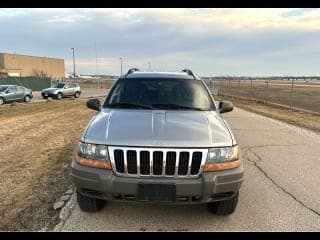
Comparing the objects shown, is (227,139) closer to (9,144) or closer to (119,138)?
(119,138)

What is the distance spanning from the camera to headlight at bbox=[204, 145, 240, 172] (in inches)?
149

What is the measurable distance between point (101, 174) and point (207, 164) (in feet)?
3.65

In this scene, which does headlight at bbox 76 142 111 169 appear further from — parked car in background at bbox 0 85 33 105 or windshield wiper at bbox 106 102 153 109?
parked car in background at bbox 0 85 33 105

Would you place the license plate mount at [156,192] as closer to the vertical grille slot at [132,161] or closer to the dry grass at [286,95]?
the vertical grille slot at [132,161]

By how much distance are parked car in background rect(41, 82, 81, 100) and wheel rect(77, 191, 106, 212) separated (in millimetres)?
29615

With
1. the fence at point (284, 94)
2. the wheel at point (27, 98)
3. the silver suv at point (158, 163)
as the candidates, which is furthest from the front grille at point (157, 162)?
the wheel at point (27, 98)

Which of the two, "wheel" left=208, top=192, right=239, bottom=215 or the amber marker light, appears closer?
the amber marker light

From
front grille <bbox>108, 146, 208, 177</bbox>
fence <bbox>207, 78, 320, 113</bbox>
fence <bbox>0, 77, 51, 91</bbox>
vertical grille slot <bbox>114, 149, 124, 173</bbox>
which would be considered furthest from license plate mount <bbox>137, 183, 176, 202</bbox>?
fence <bbox>0, 77, 51, 91</bbox>

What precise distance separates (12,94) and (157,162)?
2591cm

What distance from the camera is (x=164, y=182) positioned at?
12.0ft

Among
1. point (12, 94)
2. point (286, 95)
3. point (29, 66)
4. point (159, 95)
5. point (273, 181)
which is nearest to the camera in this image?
point (159, 95)

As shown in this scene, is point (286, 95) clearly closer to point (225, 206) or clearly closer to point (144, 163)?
point (225, 206)

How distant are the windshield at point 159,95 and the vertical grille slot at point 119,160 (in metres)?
1.26

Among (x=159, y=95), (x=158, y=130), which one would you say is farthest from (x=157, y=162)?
(x=159, y=95)
